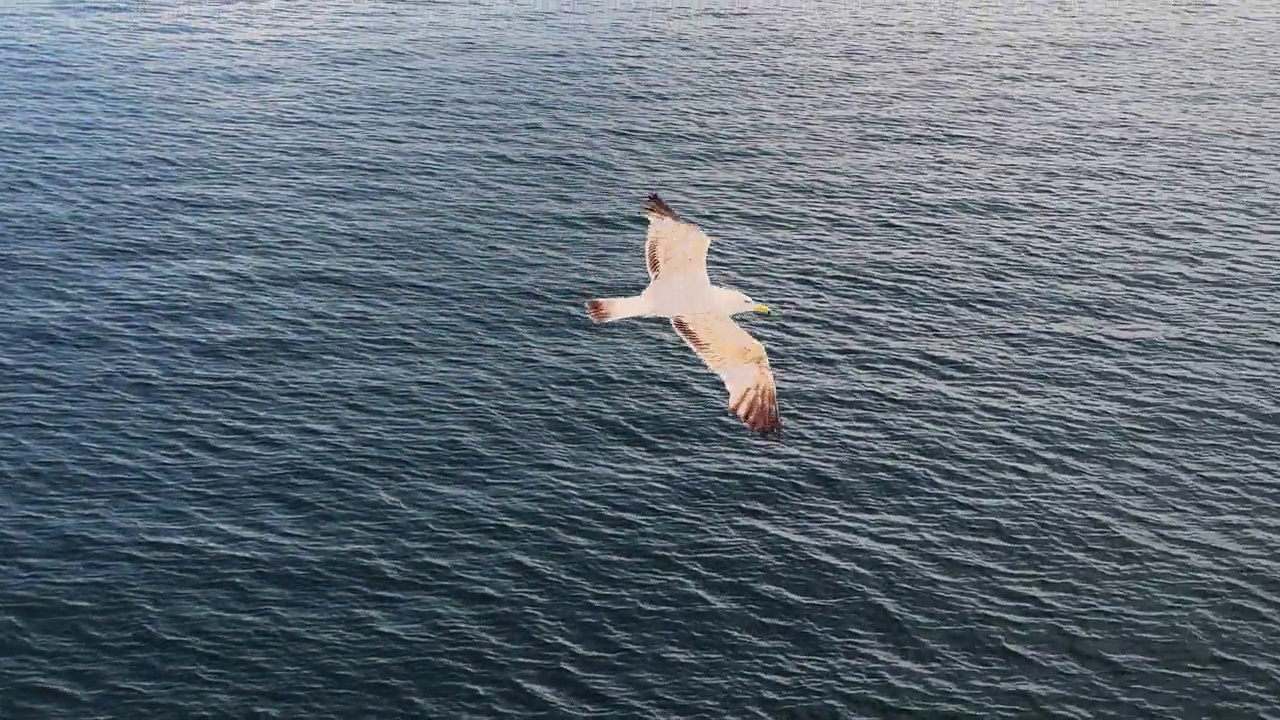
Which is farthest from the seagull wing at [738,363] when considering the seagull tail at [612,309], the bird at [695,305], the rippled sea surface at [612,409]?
the rippled sea surface at [612,409]

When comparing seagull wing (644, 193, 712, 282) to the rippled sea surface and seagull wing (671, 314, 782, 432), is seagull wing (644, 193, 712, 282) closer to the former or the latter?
seagull wing (671, 314, 782, 432)

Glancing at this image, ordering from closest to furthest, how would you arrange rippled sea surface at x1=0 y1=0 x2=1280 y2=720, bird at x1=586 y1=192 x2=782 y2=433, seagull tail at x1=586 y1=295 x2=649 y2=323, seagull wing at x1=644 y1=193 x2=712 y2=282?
seagull tail at x1=586 y1=295 x2=649 y2=323, bird at x1=586 y1=192 x2=782 y2=433, seagull wing at x1=644 y1=193 x2=712 y2=282, rippled sea surface at x1=0 y1=0 x2=1280 y2=720

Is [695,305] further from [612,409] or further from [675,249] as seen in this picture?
[612,409]

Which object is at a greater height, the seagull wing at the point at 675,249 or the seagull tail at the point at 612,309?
the seagull wing at the point at 675,249

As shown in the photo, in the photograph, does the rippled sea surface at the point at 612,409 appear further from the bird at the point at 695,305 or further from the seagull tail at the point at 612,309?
the seagull tail at the point at 612,309

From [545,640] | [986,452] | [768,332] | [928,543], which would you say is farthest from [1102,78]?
[545,640]

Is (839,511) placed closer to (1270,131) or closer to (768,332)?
(768,332)

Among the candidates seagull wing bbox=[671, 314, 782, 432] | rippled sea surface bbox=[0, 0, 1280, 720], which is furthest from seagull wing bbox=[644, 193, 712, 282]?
rippled sea surface bbox=[0, 0, 1280, 720]

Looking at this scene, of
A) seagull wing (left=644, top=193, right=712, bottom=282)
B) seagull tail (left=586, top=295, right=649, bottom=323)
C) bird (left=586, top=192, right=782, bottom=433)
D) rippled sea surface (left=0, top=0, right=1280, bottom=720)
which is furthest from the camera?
rippled sea surface (left=0, top=0, right=1280, bottom=720)
